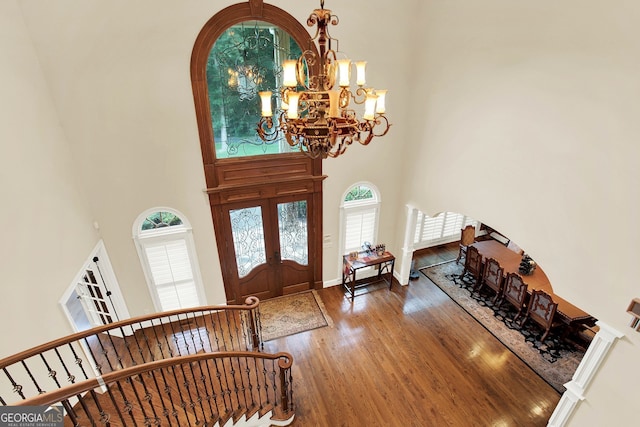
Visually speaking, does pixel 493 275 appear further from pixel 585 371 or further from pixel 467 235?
pixel 585 371

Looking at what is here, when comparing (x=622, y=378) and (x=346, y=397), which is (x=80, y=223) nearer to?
(x=346, y=397)

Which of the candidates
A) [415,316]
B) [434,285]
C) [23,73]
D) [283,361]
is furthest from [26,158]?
[434,285]

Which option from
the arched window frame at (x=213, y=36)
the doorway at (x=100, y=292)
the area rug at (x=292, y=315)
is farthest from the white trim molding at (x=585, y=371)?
the doorway at (x=100, y=292)

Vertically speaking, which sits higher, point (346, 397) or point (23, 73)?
point (23, 73)

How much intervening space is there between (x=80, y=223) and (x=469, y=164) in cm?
578

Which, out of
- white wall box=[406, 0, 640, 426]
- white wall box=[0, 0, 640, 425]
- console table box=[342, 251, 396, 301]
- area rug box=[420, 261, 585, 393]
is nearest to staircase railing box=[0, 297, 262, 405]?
white wall box=[0, 0, 640, 425]

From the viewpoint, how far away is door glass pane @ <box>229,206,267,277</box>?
19.2 feet

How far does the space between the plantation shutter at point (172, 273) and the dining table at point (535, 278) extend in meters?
5.91

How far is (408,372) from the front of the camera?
17.0ft

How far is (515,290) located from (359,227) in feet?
10.7

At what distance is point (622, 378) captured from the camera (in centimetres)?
346

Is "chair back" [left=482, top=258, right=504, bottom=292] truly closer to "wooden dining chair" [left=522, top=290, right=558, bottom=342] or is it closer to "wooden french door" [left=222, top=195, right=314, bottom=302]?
"wooden dining chair" [left=522, top=290, right=558, bottom=342]

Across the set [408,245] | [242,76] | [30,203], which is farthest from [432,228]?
[30,203]

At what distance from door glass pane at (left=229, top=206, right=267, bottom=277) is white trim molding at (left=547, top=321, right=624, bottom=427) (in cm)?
508
